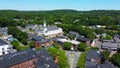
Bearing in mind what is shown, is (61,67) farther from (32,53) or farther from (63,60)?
(32,53)

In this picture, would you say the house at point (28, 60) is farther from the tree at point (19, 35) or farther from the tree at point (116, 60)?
the tree at point (19, 35)

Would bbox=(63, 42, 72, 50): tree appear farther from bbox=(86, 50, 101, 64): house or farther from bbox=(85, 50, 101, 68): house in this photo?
bbox=(86, 50, 101, 64): house

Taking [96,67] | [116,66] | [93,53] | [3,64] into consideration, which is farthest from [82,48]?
[3,64]

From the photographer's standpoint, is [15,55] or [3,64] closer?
[3,64]

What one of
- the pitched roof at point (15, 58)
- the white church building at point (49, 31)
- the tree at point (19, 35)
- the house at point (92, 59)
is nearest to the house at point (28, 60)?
the pitched roof at point (15, 58)

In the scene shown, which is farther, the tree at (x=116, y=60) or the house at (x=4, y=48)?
the house at (x=4, y=48)
